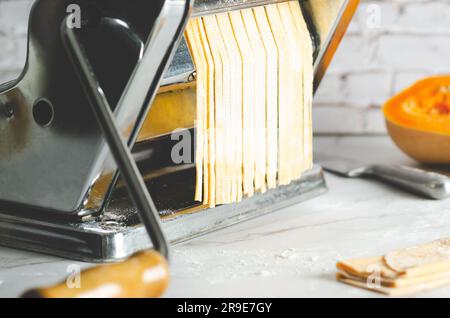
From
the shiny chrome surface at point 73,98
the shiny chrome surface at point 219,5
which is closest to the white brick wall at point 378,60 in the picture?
the shiny chrome surface at point 219,5

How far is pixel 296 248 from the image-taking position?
111 centimetres

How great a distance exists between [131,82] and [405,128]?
0.64 m

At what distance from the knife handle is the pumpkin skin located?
76 mm

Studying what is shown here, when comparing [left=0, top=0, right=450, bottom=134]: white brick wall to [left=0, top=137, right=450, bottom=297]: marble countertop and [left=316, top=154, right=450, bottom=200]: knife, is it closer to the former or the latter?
[left=316, top=154, right=450, bottom=200]: knife

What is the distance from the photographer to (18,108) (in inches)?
41.1

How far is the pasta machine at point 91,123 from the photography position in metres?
0.95

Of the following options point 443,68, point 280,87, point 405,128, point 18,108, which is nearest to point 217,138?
point 280,87

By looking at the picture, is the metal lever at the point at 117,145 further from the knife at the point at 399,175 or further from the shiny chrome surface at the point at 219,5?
the knife at the point at 399,175

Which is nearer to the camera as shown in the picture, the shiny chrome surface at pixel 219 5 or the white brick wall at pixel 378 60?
the shiny chrome surface at pixel 219 5

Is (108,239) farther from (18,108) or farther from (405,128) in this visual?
(405,128)

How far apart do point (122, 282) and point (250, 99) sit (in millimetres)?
386

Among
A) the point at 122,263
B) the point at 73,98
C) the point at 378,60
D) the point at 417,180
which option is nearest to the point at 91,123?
the point at 73,98

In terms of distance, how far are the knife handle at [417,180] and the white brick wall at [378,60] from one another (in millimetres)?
334

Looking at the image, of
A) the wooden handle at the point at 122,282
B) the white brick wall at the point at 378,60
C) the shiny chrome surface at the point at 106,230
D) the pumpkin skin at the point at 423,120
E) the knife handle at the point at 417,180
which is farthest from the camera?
the white brick wall at the point at 378,60
